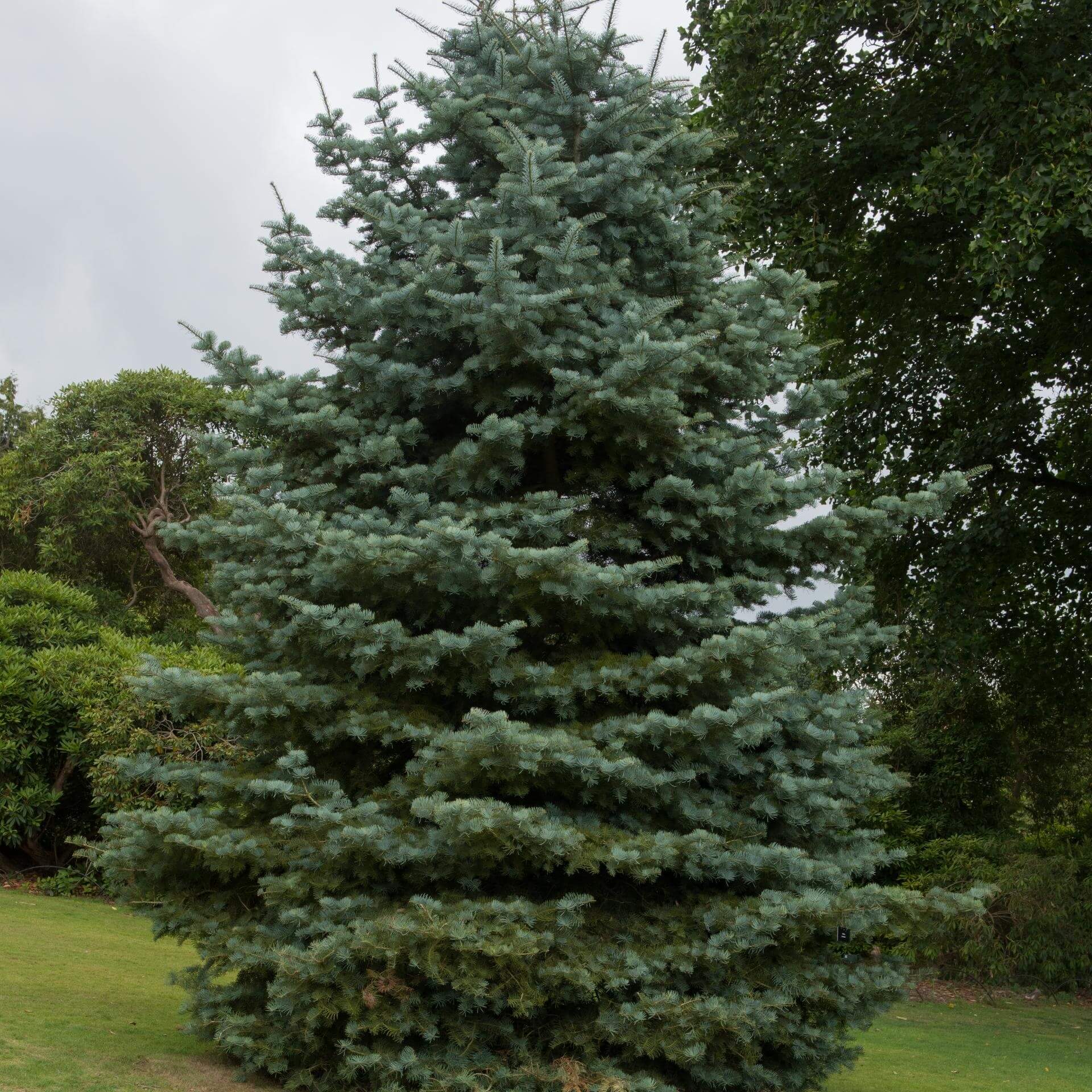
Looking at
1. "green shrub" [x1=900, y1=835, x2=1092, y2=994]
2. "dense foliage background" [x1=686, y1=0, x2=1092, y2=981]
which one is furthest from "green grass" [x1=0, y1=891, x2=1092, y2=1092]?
"dense foliage background" [x1=686, y1=0, x2=1092, y2=981]

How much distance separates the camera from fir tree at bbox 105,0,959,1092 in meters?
5.12

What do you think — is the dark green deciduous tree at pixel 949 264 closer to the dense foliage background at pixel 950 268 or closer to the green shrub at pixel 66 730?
the dense foliage background at pixel 950 268

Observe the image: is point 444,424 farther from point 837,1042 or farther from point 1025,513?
point 1025,513

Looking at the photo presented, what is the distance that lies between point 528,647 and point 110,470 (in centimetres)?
1580

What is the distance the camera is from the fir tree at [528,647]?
16.8 ft

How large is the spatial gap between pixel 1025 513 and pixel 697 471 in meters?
7.95

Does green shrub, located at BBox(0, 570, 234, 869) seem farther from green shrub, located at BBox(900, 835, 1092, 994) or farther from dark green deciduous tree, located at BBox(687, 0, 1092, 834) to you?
green shrub, located at BBox(900, 835, 1092, 994)

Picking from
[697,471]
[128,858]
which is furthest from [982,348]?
[128,858]

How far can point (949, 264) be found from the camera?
12742 mm

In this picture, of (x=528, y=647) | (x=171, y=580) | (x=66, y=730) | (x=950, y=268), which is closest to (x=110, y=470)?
(x=171, y=580)

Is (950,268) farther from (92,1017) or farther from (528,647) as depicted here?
(92,1017)

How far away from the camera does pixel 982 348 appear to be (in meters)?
12.9

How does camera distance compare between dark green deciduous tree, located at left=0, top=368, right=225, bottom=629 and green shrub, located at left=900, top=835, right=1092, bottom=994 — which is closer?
green shrub, located at left=900, top=835, right=1092, bottom=994

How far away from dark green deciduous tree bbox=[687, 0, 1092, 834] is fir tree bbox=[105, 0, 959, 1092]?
339 cm
